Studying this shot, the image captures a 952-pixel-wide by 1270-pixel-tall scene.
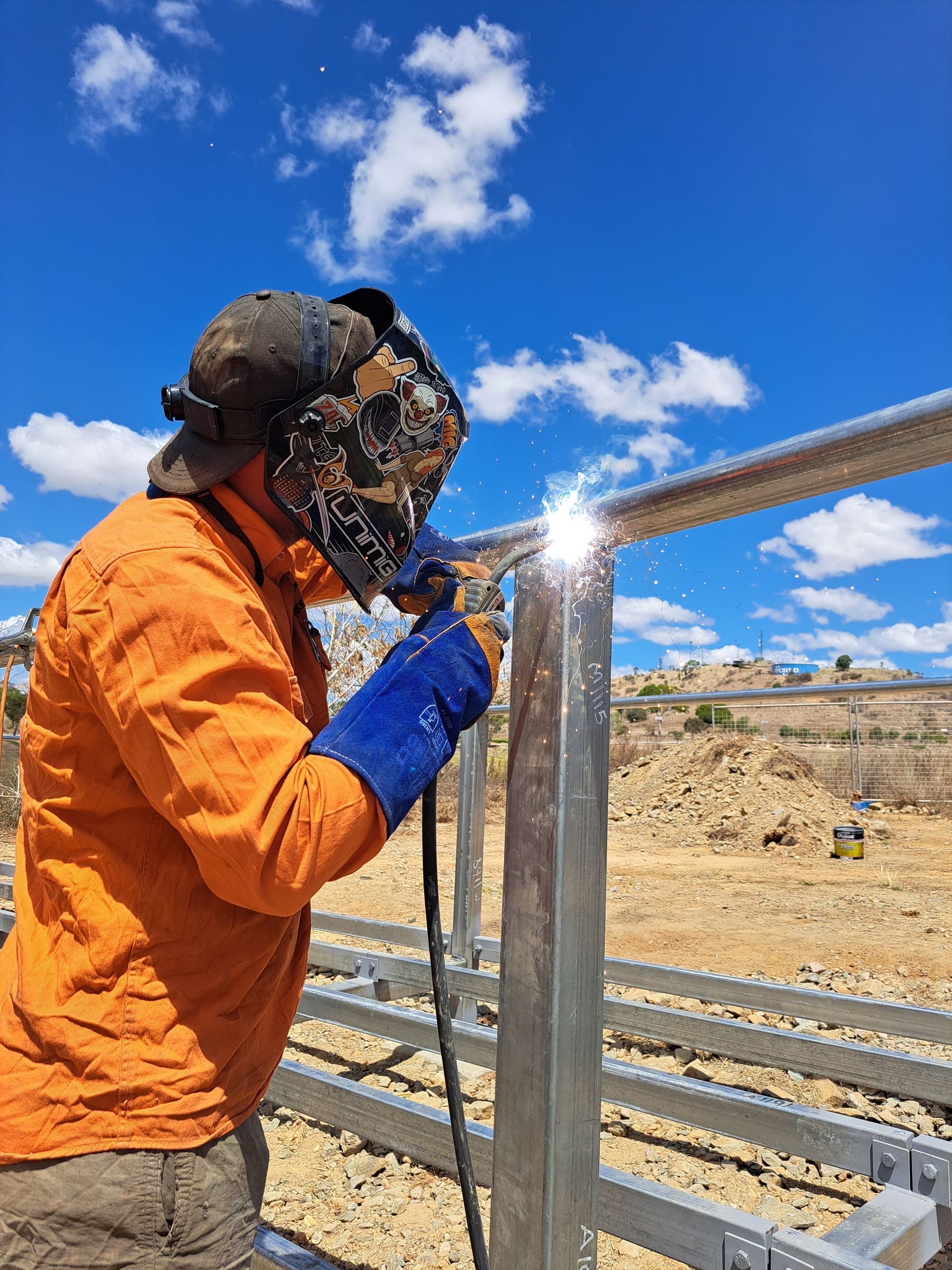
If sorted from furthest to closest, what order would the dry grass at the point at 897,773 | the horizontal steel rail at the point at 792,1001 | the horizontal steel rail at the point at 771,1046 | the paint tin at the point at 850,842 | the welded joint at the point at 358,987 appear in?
the dry grass at the point at 897,773, the paint tin at the point at 850,842, the welded joint at the point at 358,987, the horizontal steel rail at the point at 792,1001, the horizontal steel rail at the point at 771,1046

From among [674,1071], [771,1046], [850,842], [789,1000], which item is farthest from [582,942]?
[850,842]

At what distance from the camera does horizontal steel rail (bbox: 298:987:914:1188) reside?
6.48ft

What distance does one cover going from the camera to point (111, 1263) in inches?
42.2

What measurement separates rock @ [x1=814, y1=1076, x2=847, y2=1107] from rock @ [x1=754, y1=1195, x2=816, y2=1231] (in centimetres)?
59

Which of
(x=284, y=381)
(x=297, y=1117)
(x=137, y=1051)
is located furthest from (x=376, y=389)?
(x=297, y=1117)

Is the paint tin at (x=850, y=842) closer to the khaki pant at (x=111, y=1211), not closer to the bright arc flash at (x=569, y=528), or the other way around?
the bright arc flash at (x=569, y=528)

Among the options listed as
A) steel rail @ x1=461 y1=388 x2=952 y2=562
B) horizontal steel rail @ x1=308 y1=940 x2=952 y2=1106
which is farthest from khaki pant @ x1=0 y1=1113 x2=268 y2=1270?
horizontal steel rail @ x1=308 y1=940 x2=952 y2=1106

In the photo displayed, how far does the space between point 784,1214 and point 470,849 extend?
1.75 metres

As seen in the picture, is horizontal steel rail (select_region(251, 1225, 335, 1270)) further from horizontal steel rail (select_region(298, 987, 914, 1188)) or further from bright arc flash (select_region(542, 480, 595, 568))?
bright arc flash (select_region(542, 480, 595, 568))

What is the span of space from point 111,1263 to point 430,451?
1.10 metres

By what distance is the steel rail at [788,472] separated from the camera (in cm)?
101

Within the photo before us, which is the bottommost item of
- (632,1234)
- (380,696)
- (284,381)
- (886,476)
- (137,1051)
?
(632,1234)

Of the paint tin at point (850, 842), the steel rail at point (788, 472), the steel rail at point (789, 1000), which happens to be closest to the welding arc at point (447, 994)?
the steel rail at point (788, 472)

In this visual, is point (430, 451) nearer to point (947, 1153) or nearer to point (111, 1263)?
point (111, 1263)
